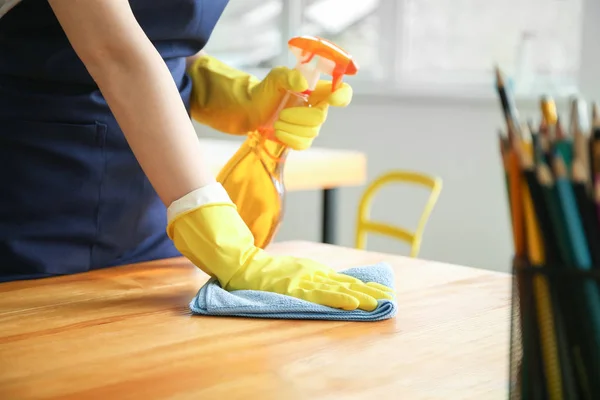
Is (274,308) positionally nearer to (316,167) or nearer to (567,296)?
(567,296)

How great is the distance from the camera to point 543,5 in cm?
310

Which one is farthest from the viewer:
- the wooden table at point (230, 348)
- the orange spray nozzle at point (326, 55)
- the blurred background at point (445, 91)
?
the blurred background at point (445, 91)

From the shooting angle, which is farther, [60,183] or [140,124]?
[60,183]

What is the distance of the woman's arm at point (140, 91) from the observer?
97 cm

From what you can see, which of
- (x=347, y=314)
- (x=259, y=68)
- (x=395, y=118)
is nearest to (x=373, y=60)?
(x=395, y=118)

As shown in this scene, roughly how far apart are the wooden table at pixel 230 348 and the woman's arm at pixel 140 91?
16 cm

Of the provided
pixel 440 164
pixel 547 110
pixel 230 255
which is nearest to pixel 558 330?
pixel 547 110

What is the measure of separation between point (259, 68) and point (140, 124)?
3.20m

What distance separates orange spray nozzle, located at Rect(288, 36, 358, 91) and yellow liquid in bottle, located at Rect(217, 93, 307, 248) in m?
0.08

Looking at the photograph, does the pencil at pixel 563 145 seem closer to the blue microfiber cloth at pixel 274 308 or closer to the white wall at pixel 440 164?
the blue microfiber cloth at pixel 274 308

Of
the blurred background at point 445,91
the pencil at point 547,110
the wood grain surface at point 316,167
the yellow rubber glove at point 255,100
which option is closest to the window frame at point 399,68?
the blurred background at point 445,91

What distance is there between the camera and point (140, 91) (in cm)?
98

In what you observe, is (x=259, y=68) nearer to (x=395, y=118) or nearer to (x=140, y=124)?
(x=395, y=118)

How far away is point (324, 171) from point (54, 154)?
1.09m
